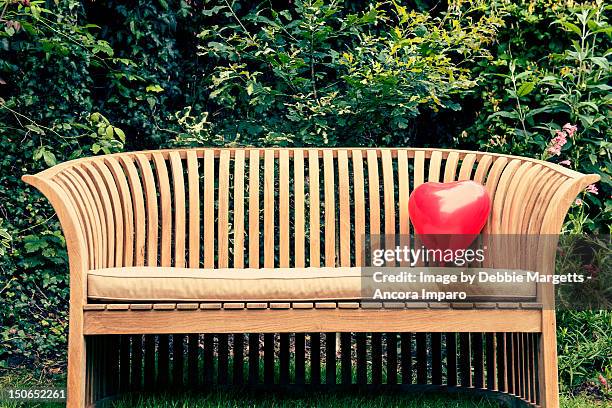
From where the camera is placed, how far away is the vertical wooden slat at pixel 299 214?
Result: 9.98ft

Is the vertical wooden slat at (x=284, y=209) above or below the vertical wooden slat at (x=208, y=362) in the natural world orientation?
above

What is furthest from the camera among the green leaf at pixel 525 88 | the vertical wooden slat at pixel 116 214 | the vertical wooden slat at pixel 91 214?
the green leaf at pixel 525 88

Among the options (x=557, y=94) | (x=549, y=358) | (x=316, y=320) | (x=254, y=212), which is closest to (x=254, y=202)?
(x=254, y=212)

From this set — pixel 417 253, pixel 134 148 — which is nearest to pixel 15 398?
pixel 134 148

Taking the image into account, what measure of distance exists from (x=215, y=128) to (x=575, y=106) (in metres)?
1.66

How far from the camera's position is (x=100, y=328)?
7.80ft

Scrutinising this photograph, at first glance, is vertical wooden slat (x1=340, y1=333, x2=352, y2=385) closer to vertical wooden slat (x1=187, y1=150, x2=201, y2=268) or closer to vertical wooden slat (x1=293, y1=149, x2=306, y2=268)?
vertical wooden slat (x1=293, y1=149, x2=306, y2=268)

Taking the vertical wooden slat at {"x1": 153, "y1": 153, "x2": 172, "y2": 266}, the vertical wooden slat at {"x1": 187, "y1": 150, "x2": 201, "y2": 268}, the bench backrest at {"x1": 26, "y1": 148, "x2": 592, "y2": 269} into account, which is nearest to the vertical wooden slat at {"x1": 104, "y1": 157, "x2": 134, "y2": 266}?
the bench backrest at {"x1": 26, "y1": 148, "x2": 592, "y2": 269}

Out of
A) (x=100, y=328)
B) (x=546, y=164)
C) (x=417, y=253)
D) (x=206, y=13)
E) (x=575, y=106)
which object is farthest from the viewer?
(x=206, y=13)

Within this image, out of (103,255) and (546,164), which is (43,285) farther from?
(546,164)

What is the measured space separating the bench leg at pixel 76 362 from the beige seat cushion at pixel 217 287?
0.33ft

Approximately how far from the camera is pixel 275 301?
2430mm

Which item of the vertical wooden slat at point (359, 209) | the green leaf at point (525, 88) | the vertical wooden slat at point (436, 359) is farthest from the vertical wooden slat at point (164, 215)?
the green leaf at point (525, 88)

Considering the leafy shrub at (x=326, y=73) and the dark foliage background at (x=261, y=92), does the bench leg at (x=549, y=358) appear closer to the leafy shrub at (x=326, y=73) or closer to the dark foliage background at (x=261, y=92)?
the dark foliage background at (x=261, y=92)
